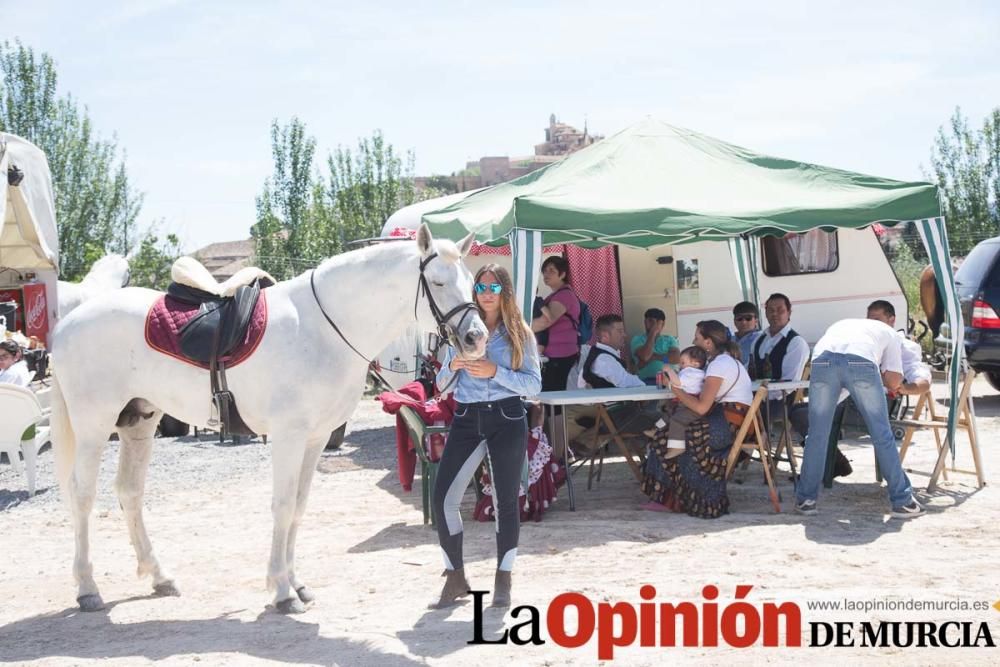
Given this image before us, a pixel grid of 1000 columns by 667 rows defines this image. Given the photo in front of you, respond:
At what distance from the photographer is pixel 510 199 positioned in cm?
795

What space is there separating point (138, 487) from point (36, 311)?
24.9ft

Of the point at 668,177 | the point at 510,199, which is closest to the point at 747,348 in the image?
the point at 668,177

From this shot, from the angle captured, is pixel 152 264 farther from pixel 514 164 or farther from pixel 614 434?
pixel 514 164

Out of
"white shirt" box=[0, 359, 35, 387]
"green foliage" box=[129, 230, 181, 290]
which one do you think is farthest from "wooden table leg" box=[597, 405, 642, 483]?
"green foliage" box=[129, 230, 181, 290]

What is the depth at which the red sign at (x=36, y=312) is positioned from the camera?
1173 cm

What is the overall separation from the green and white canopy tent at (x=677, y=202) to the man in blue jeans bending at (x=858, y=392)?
94 cm

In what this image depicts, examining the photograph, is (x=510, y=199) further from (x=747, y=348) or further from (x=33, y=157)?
(x=33, y=157)

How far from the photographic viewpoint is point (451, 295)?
4273 mm

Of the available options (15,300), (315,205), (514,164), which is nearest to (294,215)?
(315,205)

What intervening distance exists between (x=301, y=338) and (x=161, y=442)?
23.8 ft

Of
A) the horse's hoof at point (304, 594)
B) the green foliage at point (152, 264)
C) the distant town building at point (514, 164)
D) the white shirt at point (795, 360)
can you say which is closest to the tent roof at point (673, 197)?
the white shirt at point (795, 360)

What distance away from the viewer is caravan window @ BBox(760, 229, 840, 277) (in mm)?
10688

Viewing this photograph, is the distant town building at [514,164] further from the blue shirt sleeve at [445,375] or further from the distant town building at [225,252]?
the blue shirt sleeve at [445,375]

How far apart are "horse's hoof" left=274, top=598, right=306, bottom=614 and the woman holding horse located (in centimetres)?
73
